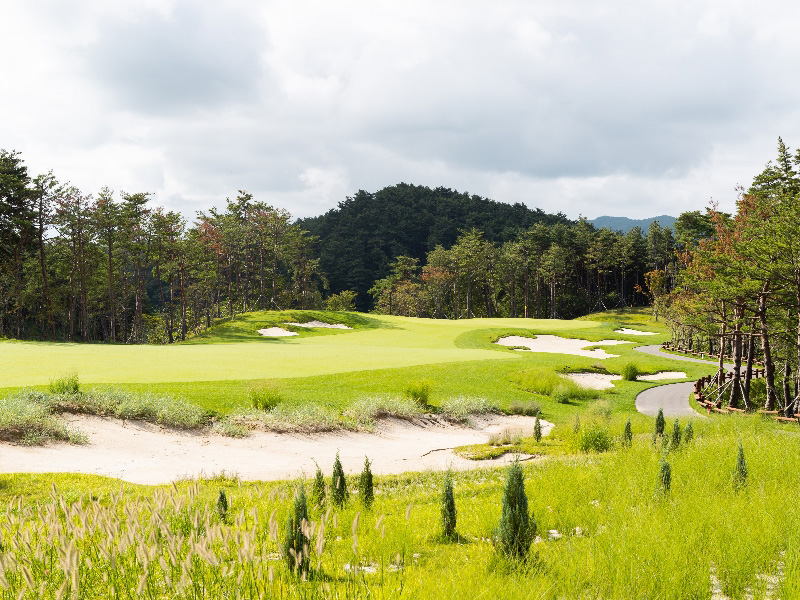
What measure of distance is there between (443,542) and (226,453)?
397 inches

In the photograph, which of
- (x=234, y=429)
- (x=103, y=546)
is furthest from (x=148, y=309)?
(x=103, y=546)

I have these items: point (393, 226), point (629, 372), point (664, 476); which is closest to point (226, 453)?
point (664, 476)

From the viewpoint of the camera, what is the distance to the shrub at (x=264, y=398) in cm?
1905

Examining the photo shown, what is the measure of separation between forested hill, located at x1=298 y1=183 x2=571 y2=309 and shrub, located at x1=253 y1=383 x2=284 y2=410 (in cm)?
10758

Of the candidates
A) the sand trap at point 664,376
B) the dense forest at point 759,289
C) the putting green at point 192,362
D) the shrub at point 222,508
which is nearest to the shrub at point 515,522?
the shrub at point 222,508

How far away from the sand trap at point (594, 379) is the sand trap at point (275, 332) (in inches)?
1187

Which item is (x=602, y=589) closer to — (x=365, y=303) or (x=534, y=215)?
(x=365, y=303)

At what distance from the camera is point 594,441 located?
1502 cm

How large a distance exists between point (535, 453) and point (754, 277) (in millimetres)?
17835

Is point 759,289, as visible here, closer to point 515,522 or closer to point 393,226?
point 515,522

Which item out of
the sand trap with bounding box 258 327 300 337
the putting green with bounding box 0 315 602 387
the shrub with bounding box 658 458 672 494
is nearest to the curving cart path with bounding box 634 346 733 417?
Answer: the putting green with bounding box 0 315 602 387

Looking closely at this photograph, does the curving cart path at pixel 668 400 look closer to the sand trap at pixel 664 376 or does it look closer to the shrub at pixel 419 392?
the sand trap at pixel 664 376

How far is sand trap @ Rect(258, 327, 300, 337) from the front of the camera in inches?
2041

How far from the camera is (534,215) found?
493 ft
